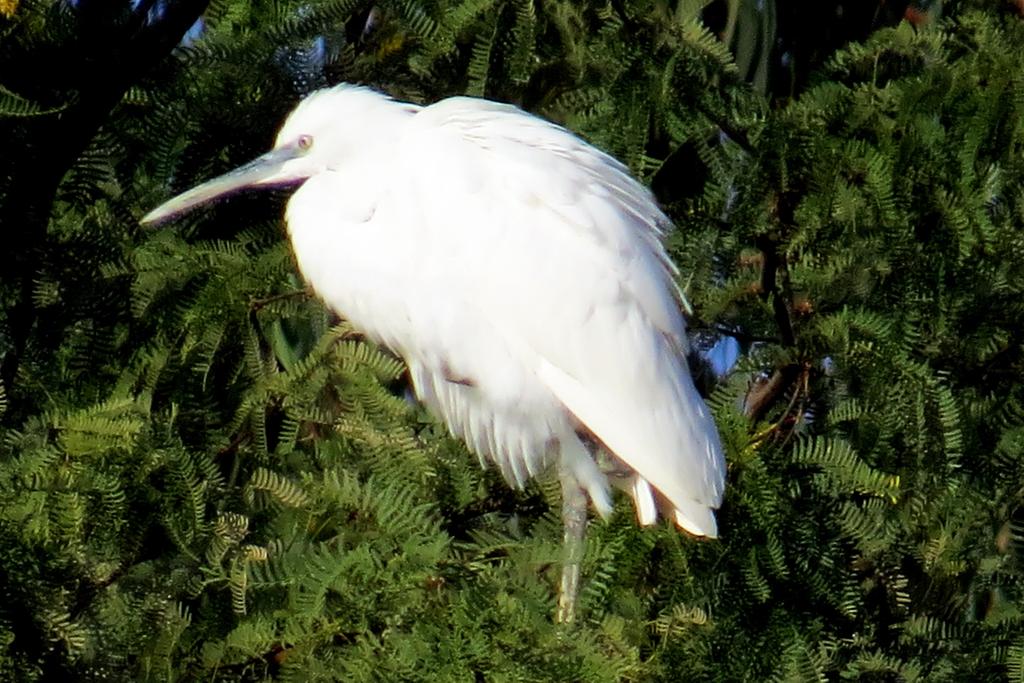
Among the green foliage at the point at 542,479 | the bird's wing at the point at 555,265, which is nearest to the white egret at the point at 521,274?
the bird's wing at the point at 555,265

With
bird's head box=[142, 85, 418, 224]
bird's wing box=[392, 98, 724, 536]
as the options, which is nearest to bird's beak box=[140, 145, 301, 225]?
bird's head box=[142, 85, 418, 224]

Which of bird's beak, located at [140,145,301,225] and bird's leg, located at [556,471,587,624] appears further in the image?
bird's beak, located at [140,145,301,225]

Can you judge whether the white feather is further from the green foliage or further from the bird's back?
the green foliage

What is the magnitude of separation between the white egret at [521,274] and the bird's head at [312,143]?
2 cm

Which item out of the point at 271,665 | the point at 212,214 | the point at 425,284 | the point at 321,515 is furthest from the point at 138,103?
the point at 271,665

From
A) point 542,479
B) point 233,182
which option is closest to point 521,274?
point 542,479

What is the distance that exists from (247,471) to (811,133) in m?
1.37

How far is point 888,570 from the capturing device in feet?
11.5

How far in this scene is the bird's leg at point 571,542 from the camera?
10.0ft

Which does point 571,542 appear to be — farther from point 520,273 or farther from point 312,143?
point 312,143

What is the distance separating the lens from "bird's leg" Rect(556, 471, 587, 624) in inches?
120

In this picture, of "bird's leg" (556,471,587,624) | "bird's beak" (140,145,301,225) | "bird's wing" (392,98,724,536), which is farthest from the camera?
"bird's beak" (140,145,301,225)

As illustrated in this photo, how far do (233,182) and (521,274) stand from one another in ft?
2.14

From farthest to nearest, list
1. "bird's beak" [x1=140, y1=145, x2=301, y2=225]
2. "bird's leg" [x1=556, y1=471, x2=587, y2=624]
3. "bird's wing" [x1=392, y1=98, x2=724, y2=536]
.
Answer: "bird's beak" [x1=140, y1=145, x2=301, y2=225] < "bird's wing" [x1=392, y1=98, x2=724, y2=536] < "bird's leg" [x1=556, y1=471, x2=587, y2=624]
